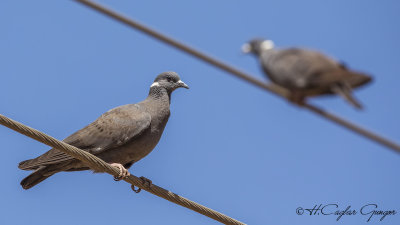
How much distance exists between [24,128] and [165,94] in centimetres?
339

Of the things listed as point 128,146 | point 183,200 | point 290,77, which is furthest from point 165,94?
point 290,77

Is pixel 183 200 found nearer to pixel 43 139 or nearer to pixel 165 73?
pixel 43 139

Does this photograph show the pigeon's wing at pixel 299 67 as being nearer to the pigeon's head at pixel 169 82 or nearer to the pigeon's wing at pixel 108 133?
the pigeon's wing at pixel 108 133

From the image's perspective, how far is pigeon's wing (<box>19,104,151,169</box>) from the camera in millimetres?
7758

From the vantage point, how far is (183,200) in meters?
6.19

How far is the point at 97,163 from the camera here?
6215mm

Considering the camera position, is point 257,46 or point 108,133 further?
point 108,133

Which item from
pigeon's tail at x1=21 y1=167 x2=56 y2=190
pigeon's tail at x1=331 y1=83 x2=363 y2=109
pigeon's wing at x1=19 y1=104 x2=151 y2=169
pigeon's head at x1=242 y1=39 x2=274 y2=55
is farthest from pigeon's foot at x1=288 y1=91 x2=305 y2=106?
pigeon's tail at x1=21 y1=167 x2=56 y2=190

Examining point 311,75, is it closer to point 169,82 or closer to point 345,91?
point 345,91

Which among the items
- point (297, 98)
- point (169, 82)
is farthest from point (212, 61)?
point (169, 82)

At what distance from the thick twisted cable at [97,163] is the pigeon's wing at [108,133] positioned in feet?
2.85

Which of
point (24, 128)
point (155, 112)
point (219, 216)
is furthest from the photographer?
point (155, 112)

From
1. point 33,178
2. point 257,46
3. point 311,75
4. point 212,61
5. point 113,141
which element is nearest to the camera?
point 212,61

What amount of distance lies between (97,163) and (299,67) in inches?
101
